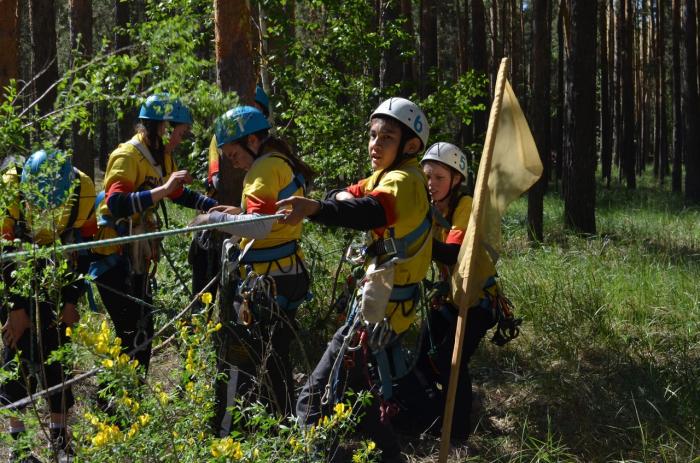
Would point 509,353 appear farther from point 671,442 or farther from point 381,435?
point 381,435

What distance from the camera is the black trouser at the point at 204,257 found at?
17.9 ft

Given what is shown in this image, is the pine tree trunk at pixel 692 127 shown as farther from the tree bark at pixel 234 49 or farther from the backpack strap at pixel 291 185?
the backpack strap at pixel 291 185

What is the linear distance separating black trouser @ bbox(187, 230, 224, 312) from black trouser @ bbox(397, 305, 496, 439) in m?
1.50

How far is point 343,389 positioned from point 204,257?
90.4 inches

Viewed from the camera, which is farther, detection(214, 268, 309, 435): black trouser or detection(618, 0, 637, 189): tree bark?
detection(618, 0, 637, 189): tree bark

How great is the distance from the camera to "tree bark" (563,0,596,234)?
12.1 m

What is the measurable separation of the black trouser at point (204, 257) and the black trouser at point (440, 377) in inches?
58.9

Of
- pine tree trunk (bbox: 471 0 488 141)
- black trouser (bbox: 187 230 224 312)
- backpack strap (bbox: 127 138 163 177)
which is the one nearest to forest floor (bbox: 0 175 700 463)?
black trouser (bbox: 187 230 224 312)

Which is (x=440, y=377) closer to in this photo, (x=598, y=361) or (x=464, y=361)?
(x=464, y=361)

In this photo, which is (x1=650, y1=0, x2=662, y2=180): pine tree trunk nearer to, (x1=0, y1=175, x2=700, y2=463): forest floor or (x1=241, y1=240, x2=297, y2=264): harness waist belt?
(x1=0, y1=175, x2=700, y2=463): forest floor

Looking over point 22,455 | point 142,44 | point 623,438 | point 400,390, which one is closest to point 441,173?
point 400,390

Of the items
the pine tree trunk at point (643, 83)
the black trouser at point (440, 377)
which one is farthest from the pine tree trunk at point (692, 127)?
the pine tree trunk at point (643, 83)

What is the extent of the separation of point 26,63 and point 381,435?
108 feet

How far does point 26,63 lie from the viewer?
3331 centimetres
